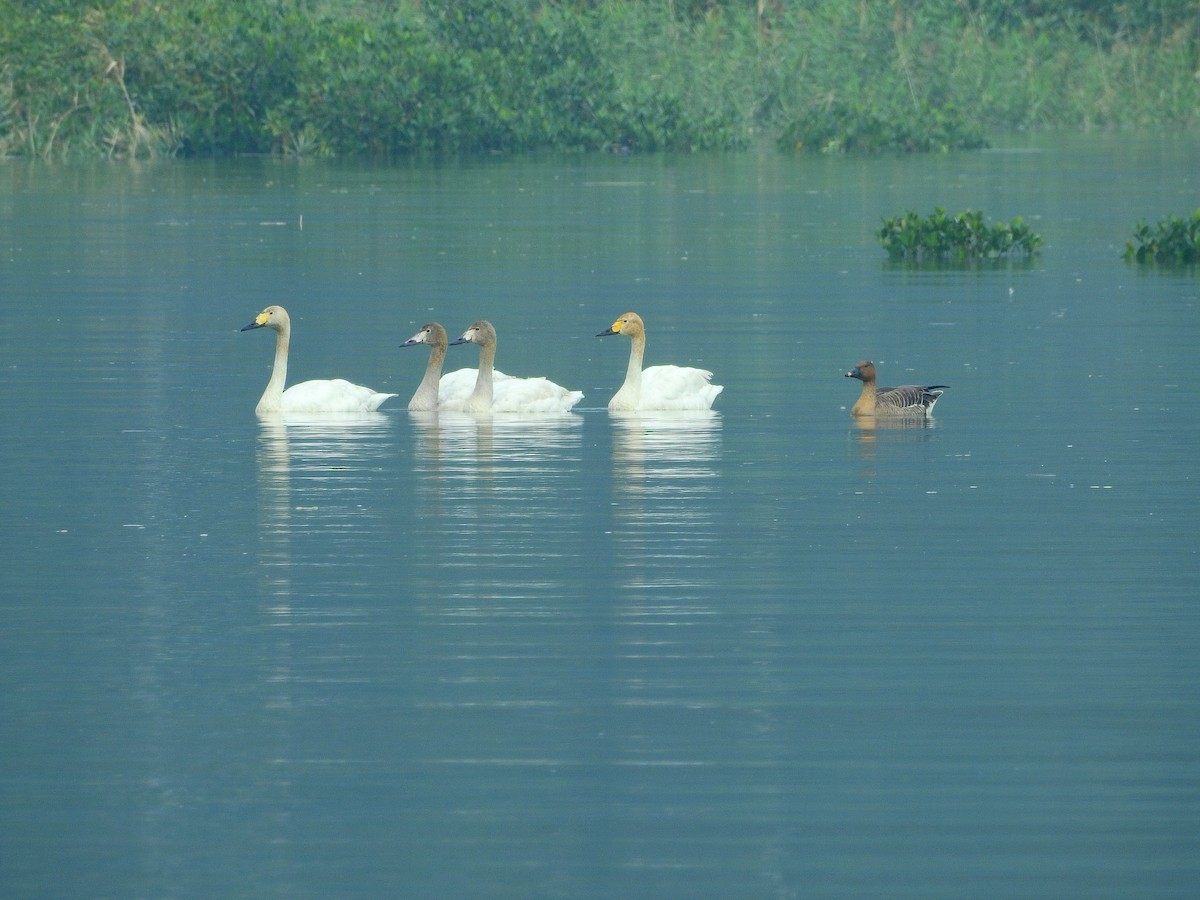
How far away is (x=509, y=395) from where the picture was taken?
58.4ft

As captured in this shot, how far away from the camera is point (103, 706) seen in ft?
29.9

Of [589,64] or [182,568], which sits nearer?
[182,568]

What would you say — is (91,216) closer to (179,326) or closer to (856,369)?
(179,326)

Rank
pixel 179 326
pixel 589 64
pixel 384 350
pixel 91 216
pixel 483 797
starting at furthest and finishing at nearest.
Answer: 1. pixel 589 64
2. pixel 91 216
3. pixel 179 326
4. pixel 384 350
5. pixel 483 797

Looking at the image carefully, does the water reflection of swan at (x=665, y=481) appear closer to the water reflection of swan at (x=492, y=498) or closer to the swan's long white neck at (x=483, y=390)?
the water reflection of swan at (x=492, y=498)

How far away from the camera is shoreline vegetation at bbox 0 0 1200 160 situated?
60781 millimetres

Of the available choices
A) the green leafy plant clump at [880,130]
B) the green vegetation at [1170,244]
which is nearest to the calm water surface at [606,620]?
the green vegetation at [1170,244]

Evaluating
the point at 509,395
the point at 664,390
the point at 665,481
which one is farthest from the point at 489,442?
the point at 665,481

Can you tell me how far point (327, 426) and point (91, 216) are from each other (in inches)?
915

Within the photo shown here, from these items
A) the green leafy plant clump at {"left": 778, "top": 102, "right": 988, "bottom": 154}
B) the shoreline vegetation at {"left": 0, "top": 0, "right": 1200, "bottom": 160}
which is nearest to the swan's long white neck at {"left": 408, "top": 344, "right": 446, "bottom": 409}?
the shoreline vegetation at {"left": 0, "top": 0, "right": 1200, "bottom": 160}

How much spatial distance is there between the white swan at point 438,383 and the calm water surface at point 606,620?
0.23 metres

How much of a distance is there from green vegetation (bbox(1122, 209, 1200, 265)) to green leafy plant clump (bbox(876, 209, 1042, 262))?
4.32 feet

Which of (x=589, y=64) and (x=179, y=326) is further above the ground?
(x=589, y=64)

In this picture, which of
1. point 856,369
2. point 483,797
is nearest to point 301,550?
point 483,797
